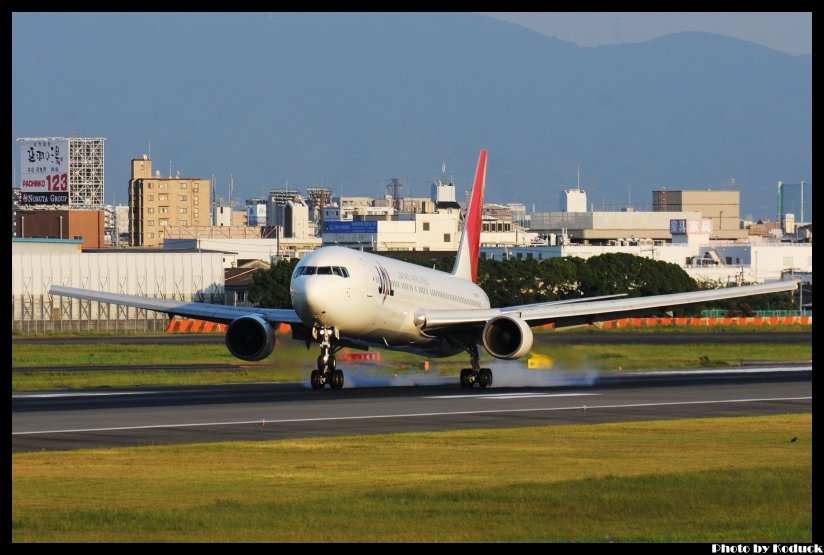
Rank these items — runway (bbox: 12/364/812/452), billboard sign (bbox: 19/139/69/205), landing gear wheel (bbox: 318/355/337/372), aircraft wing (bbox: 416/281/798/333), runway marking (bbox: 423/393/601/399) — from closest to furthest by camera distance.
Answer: runway (bbox: 12/364/812/452), runway marking (bbox: 423/393/601/399), landing gear wheel (bbox: 318/355/337/372), aircraft wing (bbox: 416/281/798/333), billboard sign (bbox: 19/139/69/205)

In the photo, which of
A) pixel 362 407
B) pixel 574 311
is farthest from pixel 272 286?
pixel 362 407

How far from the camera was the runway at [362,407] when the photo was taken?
33.2 m

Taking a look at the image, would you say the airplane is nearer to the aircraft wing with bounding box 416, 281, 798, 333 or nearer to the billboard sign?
the aircraft wing with bounding box 416, 281, 798, 333

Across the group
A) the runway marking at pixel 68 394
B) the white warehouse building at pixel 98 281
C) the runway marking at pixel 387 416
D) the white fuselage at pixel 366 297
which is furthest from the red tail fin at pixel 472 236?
the white warehouse building at pixel 98 281

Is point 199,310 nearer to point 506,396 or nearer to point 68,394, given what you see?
point 68,394

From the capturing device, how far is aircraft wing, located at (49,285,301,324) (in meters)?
51.8

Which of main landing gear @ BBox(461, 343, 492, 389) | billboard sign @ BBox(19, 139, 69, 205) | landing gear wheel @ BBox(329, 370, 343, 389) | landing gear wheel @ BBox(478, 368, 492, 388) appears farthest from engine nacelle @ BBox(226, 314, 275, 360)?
billboard sign @ BBox(19, 139, 69, 205)

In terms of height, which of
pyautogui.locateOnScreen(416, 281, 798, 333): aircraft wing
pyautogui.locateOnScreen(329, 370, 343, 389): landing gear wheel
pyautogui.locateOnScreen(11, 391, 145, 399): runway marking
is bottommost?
pyautogui.locateOnScreen(11, 391, 145, 399): runway marking

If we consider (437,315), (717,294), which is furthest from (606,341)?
(437,315)

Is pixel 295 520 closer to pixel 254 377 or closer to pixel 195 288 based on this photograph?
pixel 254 377

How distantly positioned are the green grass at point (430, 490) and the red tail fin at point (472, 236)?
32.7 metres

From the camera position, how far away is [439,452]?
29.5 m

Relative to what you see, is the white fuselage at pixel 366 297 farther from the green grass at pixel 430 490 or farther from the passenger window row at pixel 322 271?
the green grass at pixel 430 490

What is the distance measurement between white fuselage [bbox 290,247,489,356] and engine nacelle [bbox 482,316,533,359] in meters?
2.59
